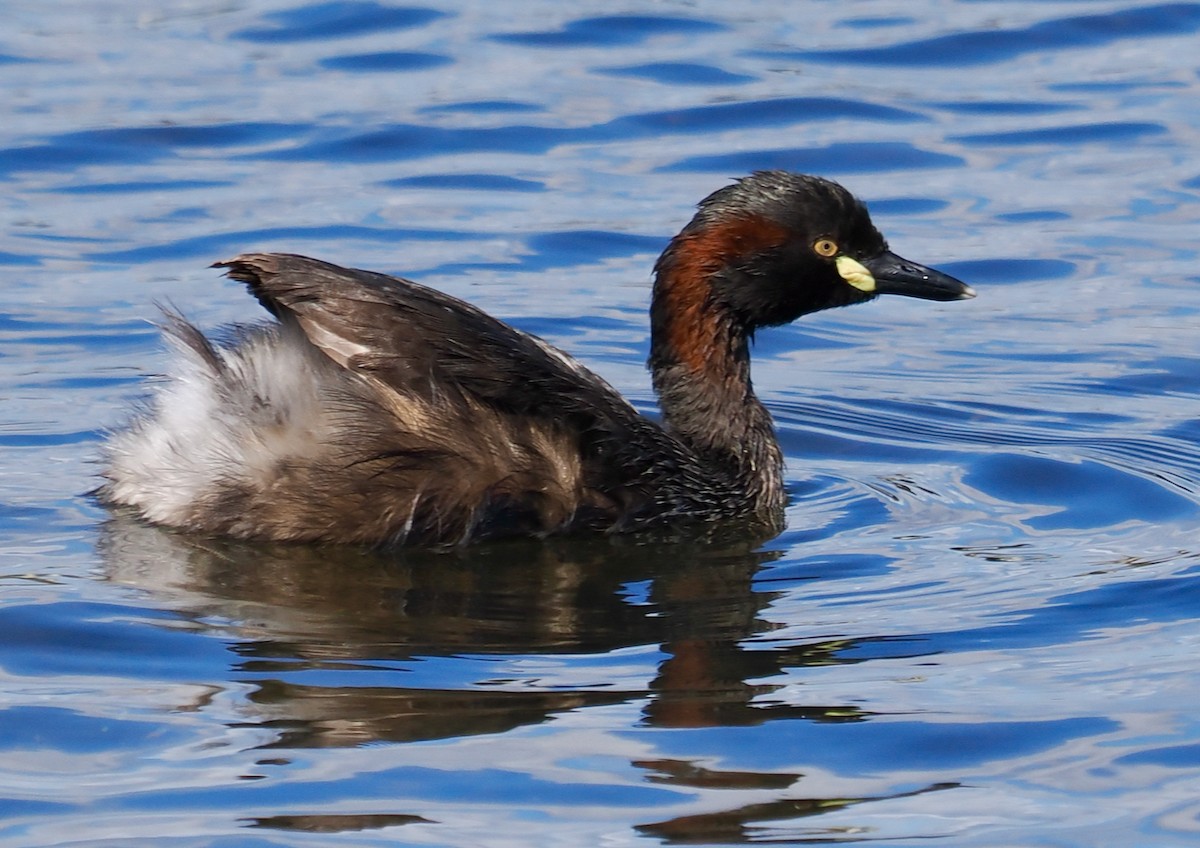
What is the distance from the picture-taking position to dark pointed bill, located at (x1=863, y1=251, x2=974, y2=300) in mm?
7828

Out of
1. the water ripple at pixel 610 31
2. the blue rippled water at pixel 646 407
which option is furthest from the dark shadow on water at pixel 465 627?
the water ripple at pixel 610 31

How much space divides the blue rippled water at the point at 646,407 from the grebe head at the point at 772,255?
68cm

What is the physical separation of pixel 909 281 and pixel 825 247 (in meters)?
0.37

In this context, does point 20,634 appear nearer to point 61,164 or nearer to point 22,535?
point 22,535

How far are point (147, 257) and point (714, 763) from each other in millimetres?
6423

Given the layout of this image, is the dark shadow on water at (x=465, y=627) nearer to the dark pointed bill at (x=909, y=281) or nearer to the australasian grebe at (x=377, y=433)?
the australasian grebe at (x=377, y=433)

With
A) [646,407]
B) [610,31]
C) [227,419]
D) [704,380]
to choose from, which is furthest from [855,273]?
[610,31]

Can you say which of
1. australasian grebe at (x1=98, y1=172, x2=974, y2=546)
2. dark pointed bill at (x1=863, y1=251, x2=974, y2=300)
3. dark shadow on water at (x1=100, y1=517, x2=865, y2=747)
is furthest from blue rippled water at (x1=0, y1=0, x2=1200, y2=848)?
dark pointed bill at (x1=863, y1=251, x2=974, y2=300)

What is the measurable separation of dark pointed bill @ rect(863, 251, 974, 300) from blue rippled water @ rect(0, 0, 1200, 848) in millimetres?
617

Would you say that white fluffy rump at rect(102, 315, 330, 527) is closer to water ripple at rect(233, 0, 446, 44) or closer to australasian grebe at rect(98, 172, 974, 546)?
australasian grebe at rect(98, 172, 974, 546)

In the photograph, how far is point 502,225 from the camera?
1138 cm

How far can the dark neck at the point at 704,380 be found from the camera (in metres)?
7.61

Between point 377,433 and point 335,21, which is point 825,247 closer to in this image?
point 377,433

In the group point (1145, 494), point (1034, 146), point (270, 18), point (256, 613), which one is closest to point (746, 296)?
point (1145, 494)
